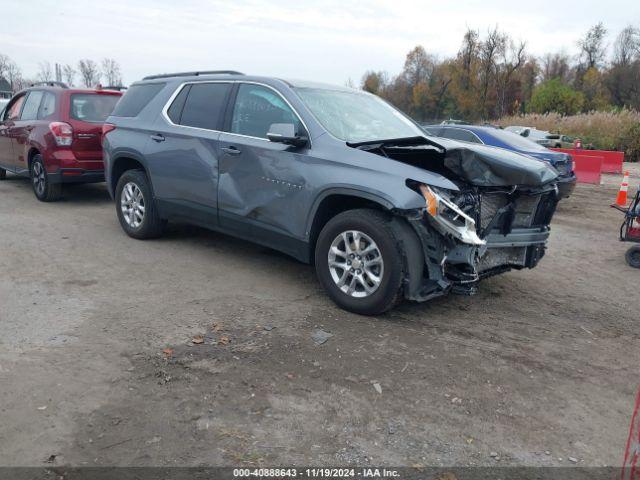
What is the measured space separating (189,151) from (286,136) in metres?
1.45

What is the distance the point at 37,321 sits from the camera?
4.20 meters

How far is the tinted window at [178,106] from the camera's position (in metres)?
6.04

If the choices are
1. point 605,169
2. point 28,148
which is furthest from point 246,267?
point 605,169

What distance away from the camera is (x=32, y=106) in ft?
30.0

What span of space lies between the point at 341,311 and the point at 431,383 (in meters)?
1.25

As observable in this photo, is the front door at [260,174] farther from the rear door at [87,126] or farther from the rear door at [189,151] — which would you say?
the rear door at [87,126]

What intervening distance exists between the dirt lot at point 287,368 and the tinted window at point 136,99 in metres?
1.80

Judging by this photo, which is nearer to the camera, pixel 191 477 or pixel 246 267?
pixel 191 477

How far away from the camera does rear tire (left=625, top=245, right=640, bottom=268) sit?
21.8 feet

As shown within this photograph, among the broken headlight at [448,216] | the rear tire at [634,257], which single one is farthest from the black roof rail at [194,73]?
the rear tire at [634,257]

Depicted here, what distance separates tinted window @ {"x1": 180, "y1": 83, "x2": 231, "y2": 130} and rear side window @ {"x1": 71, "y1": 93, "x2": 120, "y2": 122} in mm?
3360

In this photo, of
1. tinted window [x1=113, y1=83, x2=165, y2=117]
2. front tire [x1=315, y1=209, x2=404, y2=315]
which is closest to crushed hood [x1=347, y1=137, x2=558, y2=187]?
front tire [x1=315, y1=209, x2=404, y2=315]

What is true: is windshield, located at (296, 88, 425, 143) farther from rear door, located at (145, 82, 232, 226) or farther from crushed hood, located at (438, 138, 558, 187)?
rear door, located at (145, 82, 232, 226)

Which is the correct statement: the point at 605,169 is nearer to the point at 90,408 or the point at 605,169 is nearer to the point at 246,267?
the point at 246,267
